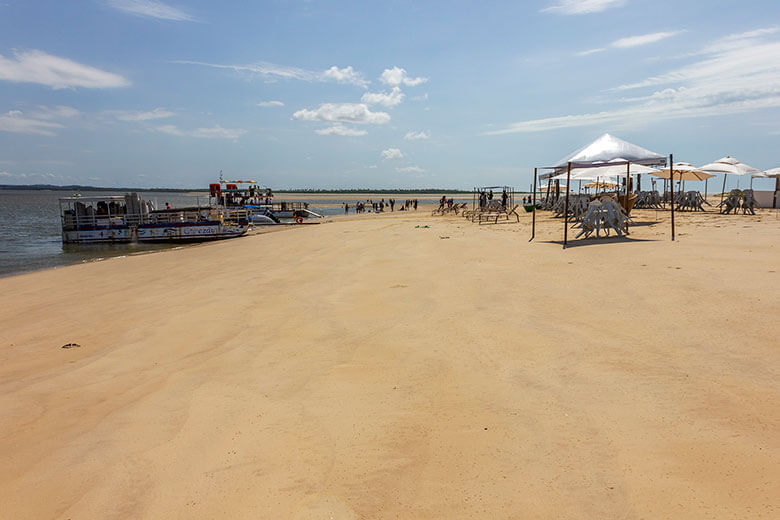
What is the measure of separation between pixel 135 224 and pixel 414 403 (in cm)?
2660

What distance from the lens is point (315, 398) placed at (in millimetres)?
3770

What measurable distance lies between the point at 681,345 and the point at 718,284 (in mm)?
2658

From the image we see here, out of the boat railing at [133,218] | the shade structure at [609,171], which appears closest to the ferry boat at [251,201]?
the boat railing at [133,218]

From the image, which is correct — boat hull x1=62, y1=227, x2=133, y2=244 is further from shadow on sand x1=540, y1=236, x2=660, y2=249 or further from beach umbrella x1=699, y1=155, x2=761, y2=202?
beach umbrella x1=699, y1=155, x2=761, y2=202

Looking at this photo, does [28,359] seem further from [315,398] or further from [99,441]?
[315,398]

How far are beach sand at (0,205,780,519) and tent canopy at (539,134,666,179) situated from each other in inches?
228

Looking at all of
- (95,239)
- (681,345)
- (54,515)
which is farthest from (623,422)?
(95,239)

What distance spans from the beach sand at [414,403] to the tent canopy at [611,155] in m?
5.78

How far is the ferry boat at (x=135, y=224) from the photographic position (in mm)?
25453

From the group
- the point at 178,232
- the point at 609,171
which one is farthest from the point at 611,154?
the point at 178,232

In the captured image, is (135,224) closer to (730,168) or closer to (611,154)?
(611,154)

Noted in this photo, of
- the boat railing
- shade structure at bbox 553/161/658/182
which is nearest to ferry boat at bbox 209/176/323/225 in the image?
the boat railing

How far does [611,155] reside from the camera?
12648mm

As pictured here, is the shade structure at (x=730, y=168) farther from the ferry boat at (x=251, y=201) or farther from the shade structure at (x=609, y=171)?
the ferry boat at (x=251, y=201)
